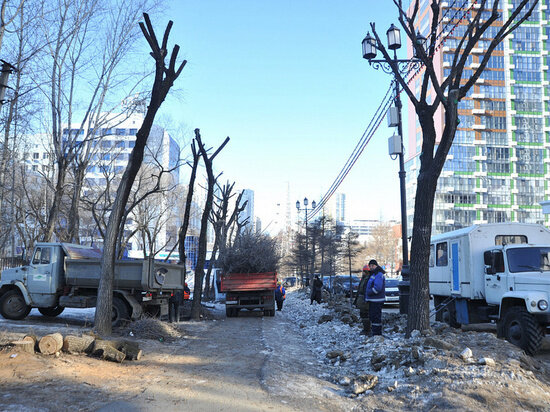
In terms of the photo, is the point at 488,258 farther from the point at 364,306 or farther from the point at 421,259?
the point at 364,306

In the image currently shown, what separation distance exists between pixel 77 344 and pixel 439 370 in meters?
5.66

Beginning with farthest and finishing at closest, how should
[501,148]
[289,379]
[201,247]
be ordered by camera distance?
1. [501,148]
2. [201,247]
3. [289,379]

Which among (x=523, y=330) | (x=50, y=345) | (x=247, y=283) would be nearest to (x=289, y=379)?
(x=50, y=345)

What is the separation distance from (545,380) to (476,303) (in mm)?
6199

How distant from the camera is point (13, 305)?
14.1m

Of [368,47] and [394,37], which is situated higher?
[394,37]

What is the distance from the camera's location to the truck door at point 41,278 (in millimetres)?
13750

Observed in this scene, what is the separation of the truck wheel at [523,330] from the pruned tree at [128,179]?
862 centimetres

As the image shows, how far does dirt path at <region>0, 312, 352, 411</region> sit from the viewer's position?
5629 mm

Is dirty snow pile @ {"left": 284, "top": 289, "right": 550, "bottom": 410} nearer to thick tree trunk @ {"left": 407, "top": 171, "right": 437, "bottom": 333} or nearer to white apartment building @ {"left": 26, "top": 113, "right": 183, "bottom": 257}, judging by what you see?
thick tree trunk @ {"left": 407, "top": 171, "right": 437, "bottom": 333}

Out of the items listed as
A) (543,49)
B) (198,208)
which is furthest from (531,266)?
(543,49)

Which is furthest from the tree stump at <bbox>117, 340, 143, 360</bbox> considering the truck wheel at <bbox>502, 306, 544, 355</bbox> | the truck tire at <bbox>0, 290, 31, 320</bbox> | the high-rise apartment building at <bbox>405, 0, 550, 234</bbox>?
the high-rise apartment building at <bbox>405, 0, 550, 234</bbox>

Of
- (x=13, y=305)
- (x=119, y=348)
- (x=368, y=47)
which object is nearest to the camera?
(x=119, y=348)

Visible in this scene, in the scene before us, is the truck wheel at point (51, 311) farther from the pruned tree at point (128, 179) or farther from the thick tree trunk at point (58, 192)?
the pruned tree at point (128, 179)
